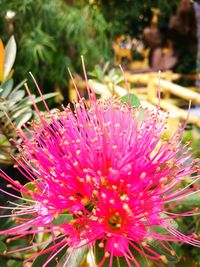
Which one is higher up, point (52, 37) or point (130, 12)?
point (52, 37)

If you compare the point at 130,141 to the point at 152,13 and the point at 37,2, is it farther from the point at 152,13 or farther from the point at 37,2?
the point at 152,13

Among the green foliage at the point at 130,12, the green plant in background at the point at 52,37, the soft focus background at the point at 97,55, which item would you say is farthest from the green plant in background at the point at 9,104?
the green foliage at the point at 130,12

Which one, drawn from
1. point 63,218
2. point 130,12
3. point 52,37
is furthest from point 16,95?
point 130,12

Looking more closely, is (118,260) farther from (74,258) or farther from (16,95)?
(16,95)

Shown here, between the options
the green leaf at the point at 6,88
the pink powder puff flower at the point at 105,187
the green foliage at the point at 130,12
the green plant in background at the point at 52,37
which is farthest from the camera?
the green foliage at the point at 130,12

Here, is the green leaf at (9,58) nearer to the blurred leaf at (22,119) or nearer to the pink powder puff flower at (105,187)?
the blurred leaf at (22,119)

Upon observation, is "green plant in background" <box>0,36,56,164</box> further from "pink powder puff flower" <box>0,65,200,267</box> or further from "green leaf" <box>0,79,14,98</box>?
"pink powder puff flower" <box>0,65,200,267</box>

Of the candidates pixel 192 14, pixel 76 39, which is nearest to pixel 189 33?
pixel 192 14
